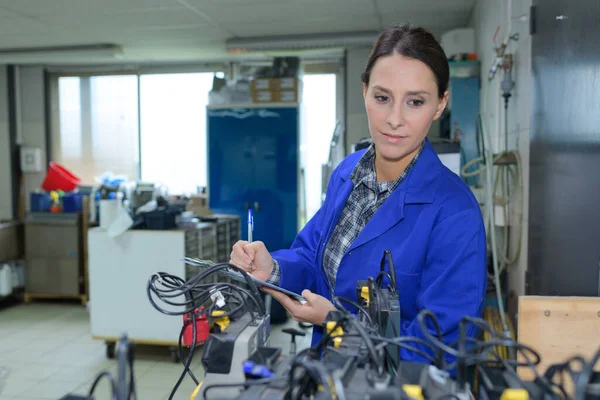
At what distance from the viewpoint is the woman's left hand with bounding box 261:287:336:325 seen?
3.48 feet

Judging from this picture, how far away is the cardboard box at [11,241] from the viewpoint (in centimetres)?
487

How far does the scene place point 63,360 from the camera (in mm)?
3492

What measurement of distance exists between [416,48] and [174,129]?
510 centimetres

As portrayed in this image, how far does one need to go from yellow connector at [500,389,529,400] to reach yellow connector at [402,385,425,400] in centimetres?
10

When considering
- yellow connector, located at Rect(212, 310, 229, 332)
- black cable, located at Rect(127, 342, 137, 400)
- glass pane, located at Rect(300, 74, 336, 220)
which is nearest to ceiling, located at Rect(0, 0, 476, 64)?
glass pane, located at Rect(300, 74, 336, 220)

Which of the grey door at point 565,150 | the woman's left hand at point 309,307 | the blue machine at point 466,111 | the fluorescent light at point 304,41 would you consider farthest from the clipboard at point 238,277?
the fluorescent light at point 304,41

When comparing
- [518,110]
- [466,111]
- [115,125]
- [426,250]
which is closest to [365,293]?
[426,250]

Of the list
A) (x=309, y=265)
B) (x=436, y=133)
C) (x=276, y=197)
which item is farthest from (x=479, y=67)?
(x=309, y=265)

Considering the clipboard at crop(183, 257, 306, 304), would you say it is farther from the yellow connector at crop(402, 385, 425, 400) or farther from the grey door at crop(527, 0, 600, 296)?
the grey door at crop(527, 0, 600, 296)

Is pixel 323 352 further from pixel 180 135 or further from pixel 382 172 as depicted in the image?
pixel 180 135

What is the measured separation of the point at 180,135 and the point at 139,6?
2323 millimetres

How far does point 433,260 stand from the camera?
104cm

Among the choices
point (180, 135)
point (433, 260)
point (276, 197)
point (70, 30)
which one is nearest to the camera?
point (433, 260)

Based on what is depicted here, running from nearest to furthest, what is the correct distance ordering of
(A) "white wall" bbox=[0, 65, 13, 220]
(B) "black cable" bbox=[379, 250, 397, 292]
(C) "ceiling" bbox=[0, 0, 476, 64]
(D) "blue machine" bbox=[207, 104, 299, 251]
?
(B) "black cable" bbox=[379, 250, 397, 292], (C) "ceiling" bbox=[0, 0, 476, 64], (D) "blue machine" bbox=[207, 104, 299, 251], (A) "white wall" bbox=[0, 65, 13, 220]
